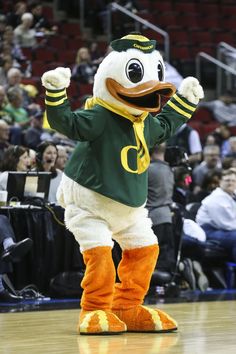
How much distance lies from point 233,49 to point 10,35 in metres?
3.48

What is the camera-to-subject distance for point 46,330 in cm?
474

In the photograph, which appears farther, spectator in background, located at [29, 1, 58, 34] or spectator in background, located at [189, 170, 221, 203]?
spectator in background, located at [29, 1, 58, 34]

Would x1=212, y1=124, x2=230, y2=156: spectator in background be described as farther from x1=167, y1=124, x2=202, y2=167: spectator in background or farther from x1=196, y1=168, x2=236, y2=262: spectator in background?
x1=196, y1=168, x2=236, y2=262: spectator in background

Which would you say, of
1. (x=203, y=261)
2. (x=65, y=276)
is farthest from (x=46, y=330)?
(x=203, y=261)

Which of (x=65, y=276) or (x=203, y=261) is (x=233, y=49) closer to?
(x=203, y=261)

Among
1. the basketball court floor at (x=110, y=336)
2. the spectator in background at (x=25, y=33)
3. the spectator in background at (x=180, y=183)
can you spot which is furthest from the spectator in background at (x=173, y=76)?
the basketball court floor at (x=110, y=336)

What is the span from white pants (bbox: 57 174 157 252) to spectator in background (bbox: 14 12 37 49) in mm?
7292

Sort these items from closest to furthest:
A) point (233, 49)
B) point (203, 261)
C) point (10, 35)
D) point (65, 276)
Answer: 1. point (65, 276)
2. point (203, 261)
3. point (10, 35)
4. point (233, 49)

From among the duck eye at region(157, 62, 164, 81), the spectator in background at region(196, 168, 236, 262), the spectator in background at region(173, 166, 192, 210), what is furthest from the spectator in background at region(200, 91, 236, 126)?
the duck eye at region(157, 62, 164, 81)

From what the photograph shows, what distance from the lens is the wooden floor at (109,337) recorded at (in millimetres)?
4070

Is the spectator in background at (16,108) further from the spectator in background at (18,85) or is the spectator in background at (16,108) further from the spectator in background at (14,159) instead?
the spectator in background at (14,159)

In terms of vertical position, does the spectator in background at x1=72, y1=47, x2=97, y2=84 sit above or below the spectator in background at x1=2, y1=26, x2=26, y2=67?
below

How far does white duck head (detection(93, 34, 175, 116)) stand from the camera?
4.73m

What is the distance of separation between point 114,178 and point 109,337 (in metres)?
0.76
